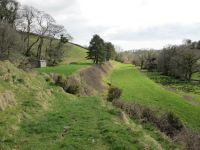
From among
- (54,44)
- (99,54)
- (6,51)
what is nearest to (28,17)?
(54,44)

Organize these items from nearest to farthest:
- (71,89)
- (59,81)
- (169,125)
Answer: (169,125)
(71,89)
(59,81)

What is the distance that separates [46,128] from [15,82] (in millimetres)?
6951

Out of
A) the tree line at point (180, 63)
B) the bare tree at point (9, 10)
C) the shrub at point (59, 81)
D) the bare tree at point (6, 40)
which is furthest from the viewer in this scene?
the tree line at point (180, 63)

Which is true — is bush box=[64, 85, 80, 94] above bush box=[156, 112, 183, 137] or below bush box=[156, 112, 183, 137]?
above

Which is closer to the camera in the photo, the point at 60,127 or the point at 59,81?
the point at 60,127

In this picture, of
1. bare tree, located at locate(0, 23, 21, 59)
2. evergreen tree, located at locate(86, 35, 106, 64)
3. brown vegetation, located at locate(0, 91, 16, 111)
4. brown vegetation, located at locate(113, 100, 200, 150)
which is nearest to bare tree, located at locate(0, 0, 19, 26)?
evergreen tree, located at locate(86, 35, 106, 64)

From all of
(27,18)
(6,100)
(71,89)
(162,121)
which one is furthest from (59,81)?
(27,18)

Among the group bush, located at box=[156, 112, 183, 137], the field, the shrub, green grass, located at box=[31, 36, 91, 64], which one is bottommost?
bush, located at box=[156, 112, 183, 137]

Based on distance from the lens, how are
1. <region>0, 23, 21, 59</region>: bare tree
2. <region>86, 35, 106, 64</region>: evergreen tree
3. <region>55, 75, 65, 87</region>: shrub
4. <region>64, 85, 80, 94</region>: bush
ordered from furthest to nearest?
1. <region>86, 35, 106, 64</region>: evergreen tree
2. <region>0, 23, 21, 59</region>: bare tree
3. <region>55, 75, 65, 87</region>: shrub
4. <region>64, 85, 80, 94</region>: bush

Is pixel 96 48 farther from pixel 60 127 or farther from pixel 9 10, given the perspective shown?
pixel 60 127

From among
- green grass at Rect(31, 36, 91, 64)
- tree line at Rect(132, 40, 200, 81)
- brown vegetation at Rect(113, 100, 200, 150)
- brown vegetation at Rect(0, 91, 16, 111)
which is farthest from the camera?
tree line at Rect(132, 40, 200, 81)

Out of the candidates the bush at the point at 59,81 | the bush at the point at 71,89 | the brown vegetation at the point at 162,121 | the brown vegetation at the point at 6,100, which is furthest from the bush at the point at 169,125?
the brown vegetation at the point at 6,100

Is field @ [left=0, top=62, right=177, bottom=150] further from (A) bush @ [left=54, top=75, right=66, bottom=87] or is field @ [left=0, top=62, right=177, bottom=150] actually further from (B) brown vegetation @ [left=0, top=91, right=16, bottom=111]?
(A) bush @ [left=54, top=75, right=66, bottom=87]

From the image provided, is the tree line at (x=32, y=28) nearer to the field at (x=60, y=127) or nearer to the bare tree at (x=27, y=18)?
the bare tree at (x=27, y=18)
